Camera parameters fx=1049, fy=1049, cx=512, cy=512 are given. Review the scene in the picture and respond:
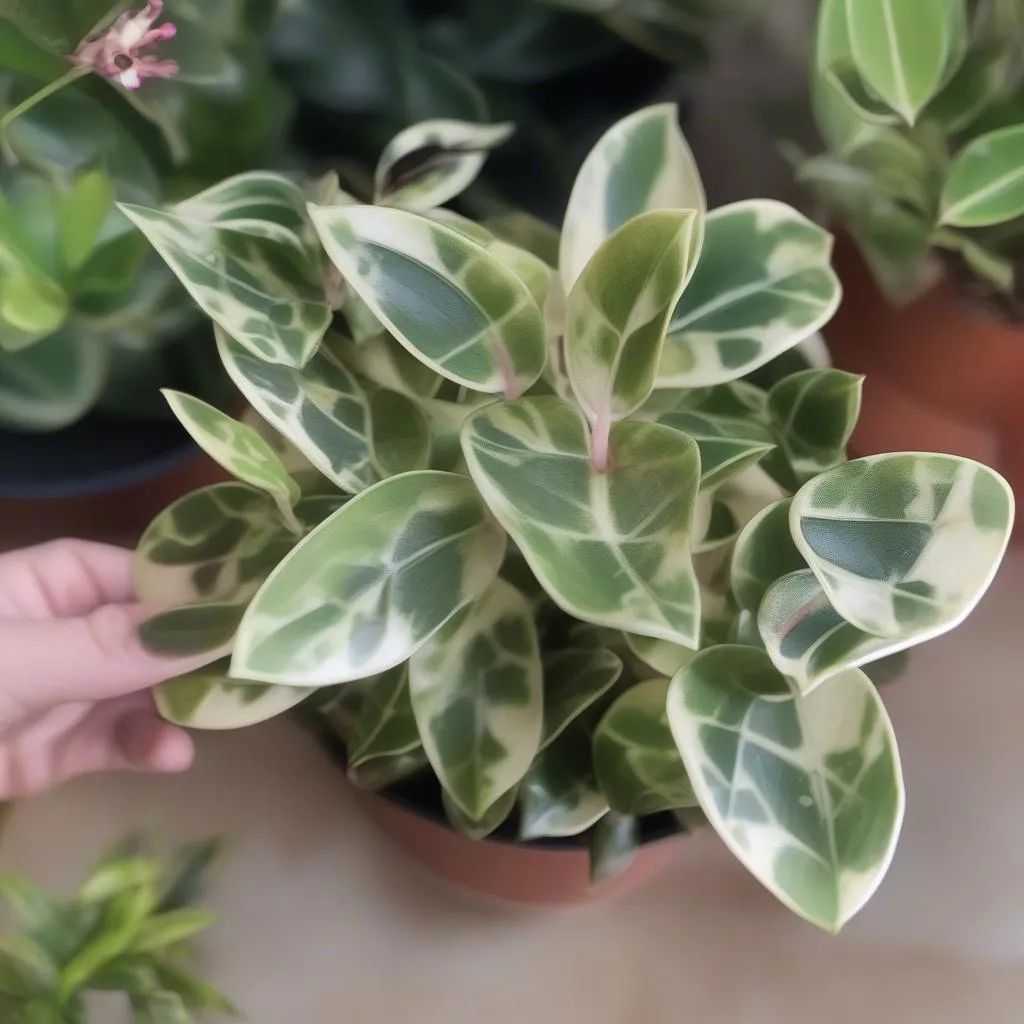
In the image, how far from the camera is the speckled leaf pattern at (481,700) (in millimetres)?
456

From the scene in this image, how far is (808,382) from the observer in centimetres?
50

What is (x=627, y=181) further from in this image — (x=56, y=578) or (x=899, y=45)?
Result: (x=56, y=578)

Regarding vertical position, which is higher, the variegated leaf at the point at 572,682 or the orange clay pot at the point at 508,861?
the variegated leaf at the point at 572,682

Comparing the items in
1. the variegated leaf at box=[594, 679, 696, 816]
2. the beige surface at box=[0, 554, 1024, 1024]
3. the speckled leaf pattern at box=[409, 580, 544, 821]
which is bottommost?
the beige surface at box=[0, 554, 1024, 1024]

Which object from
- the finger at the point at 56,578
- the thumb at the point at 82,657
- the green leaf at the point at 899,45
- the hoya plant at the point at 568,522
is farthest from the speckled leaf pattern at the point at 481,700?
the green leaf at the point at 899,45

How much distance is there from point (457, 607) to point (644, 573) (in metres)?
0.09

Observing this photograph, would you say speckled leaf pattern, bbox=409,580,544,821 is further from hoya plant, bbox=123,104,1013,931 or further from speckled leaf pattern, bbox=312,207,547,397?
speckled leaf pattern, bbox=312,207,547,397

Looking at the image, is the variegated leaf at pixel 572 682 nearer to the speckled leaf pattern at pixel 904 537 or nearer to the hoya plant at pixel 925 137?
the speckled leaf pattern at pixel 904 537

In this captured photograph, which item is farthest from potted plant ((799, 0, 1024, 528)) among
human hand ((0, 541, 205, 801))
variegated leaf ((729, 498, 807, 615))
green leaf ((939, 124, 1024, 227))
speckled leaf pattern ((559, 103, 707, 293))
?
human hand ((0, 541, 205, 801))

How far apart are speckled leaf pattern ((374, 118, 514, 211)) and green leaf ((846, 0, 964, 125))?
0.64 feet

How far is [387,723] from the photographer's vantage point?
50 cm

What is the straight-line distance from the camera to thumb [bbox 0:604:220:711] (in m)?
0.45

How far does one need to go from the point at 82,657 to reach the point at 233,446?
0.14m

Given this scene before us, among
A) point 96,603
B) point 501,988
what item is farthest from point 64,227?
point 501,988
